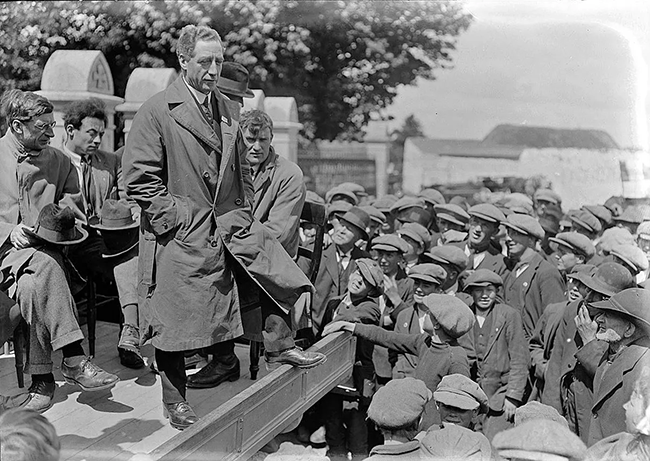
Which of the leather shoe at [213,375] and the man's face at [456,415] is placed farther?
the leather shoe at [213,375]

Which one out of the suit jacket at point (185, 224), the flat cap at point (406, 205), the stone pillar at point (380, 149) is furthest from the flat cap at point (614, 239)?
the stone pillar at point (380, 149)

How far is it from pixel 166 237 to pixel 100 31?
20.5 feet

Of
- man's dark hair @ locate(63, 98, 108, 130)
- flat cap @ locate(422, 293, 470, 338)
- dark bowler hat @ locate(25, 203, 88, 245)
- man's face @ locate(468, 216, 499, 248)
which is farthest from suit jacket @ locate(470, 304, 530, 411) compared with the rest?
man's dark hair @ locate(63, 98, 108, 130)

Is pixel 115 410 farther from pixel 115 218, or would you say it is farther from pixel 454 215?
pixel 454 215

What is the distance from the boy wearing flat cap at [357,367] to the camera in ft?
16.8

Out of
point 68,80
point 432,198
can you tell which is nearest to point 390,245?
point 68,80

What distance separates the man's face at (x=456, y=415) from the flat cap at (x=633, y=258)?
2.16 m

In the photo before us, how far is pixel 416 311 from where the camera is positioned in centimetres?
503

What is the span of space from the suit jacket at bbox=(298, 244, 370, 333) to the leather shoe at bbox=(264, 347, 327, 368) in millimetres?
1182

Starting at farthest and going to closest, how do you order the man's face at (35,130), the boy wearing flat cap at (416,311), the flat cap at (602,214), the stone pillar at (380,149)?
the stone pillar at (380,149) → the flat cap at (602,214) → the boy wearing flat cap at (416,311) → the man's face at (35,130)

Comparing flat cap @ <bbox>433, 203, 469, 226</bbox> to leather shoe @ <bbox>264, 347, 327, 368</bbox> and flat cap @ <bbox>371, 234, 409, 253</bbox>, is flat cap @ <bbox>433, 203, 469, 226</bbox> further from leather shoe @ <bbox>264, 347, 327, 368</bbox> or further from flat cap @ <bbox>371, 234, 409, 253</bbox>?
leather shoe @ <bbox>264, 347, 327, 368</bbox>

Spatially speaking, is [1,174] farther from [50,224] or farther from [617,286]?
[617,286]

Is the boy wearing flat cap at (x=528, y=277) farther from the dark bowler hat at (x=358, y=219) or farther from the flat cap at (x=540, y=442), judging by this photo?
the flat cap at (x=540, y=442)

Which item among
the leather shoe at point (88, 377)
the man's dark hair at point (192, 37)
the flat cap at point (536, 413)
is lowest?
the flat cap at point (536, 413)
